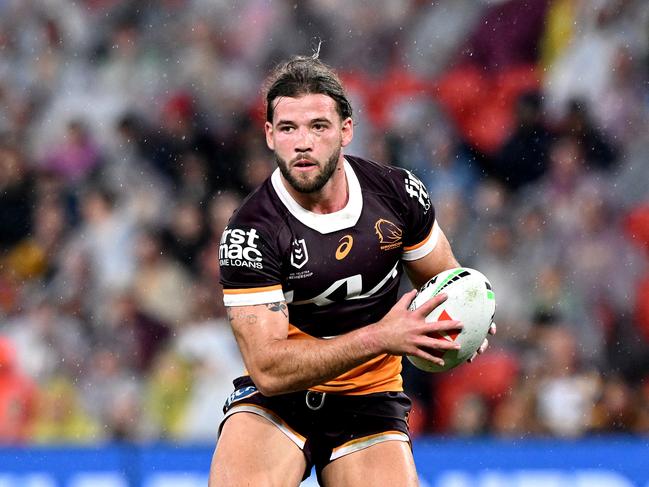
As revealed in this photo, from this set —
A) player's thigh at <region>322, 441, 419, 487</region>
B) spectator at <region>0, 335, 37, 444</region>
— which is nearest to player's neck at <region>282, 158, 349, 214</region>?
player's thigh at <region>322, 441, 419, 487</region>

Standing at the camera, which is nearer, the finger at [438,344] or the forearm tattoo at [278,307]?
the finger at [438,344]

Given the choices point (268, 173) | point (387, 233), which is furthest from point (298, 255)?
point (268, 173)

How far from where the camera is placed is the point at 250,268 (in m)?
4.80

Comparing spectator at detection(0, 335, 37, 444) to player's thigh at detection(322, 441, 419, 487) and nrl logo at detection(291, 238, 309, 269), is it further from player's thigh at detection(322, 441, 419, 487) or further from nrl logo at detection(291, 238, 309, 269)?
nrl logo at detection(291, 238, 309, 269)

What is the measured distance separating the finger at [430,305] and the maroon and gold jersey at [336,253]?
2.11ft

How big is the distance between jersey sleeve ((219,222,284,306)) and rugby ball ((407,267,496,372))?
59 cm

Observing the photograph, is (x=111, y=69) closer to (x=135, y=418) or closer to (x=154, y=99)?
(x=154, y=99)

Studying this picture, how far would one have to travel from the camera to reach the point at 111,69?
11656 millimetres

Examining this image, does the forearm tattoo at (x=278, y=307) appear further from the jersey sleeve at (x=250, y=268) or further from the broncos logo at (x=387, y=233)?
the broncos logo at (x=387, y=233)

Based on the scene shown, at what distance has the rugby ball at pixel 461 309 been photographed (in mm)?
4508

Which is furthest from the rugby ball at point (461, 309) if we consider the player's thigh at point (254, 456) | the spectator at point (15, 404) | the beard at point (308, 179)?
the spectator at point (15, 404)

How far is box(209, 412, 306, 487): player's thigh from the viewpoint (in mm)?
4785

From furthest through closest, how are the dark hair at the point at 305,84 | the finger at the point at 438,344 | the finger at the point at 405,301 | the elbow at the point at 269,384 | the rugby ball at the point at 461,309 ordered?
the dark hair at the point at 305,84, the elbow at the point at 269,384, the rugby ball at the point at 461,309, the finger at the point at 405,301, the finger at the point at 438,344

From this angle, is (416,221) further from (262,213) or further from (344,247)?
(262,213)
